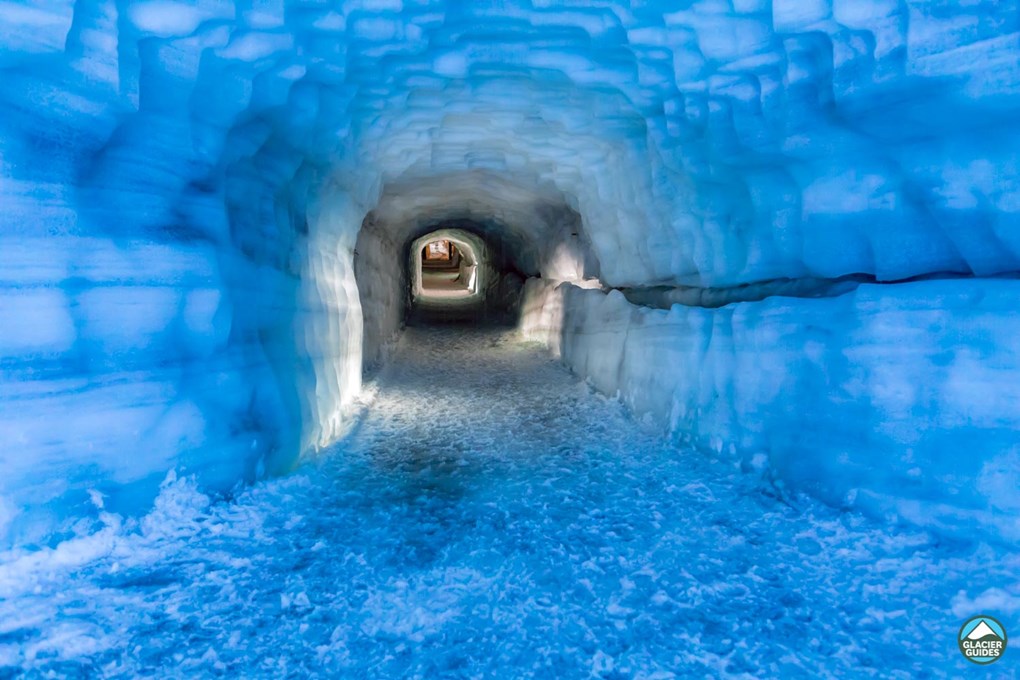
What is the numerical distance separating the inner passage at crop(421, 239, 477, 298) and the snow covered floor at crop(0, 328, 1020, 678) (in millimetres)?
16140

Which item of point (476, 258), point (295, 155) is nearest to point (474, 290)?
point (476, 258)

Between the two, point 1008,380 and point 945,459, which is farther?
point 945,459

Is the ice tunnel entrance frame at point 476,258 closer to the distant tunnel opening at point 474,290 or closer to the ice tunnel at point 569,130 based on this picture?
the distant tunnel opening at point 474,290

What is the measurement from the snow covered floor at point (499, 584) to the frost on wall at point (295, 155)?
0.63 metres

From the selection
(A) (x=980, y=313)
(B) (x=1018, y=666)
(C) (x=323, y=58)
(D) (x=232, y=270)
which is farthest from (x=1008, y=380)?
(D) (x=232, y=270)

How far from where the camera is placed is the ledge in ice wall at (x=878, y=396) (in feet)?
11.1

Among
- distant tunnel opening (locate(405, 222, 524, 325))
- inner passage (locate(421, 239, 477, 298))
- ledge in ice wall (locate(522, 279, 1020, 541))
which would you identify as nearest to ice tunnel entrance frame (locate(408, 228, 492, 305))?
distant tunnel opening (locate(405, 222, 524, 325))

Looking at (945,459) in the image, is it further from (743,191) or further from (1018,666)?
(743,191)

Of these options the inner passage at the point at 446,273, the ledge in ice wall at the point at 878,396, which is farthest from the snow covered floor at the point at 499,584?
the inner passage at the point at 446,273

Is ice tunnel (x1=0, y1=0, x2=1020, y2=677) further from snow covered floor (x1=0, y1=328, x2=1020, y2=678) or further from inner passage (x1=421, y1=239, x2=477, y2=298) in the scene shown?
inner passage (x1=421, y1=239, x2=477, y2=298)

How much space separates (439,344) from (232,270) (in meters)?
7.68

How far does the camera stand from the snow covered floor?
8.81 feet

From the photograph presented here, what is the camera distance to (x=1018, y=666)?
2.56m

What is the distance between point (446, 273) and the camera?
30.6 metres
